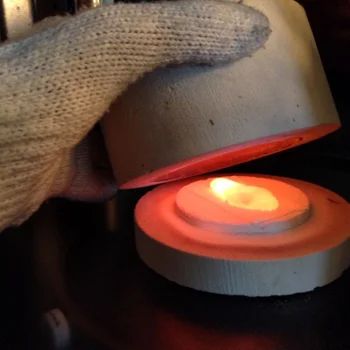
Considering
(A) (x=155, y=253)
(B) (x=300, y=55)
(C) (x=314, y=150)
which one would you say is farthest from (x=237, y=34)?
(C) (x=314, y=150)

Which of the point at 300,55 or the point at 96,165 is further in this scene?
the point at 96,165

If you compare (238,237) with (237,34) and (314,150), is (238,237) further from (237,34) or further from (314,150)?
(314,150)

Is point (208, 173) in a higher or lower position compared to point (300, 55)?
lower

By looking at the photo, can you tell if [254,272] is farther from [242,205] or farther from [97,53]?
[97,53]

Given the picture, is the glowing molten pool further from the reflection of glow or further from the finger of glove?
the finger of glove

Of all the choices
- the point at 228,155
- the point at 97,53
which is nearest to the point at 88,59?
the point at 97,53

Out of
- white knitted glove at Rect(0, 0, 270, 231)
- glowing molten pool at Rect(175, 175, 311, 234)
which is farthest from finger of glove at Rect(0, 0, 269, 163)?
glowing molten pool at Rect(175, 175, 311, 234)
